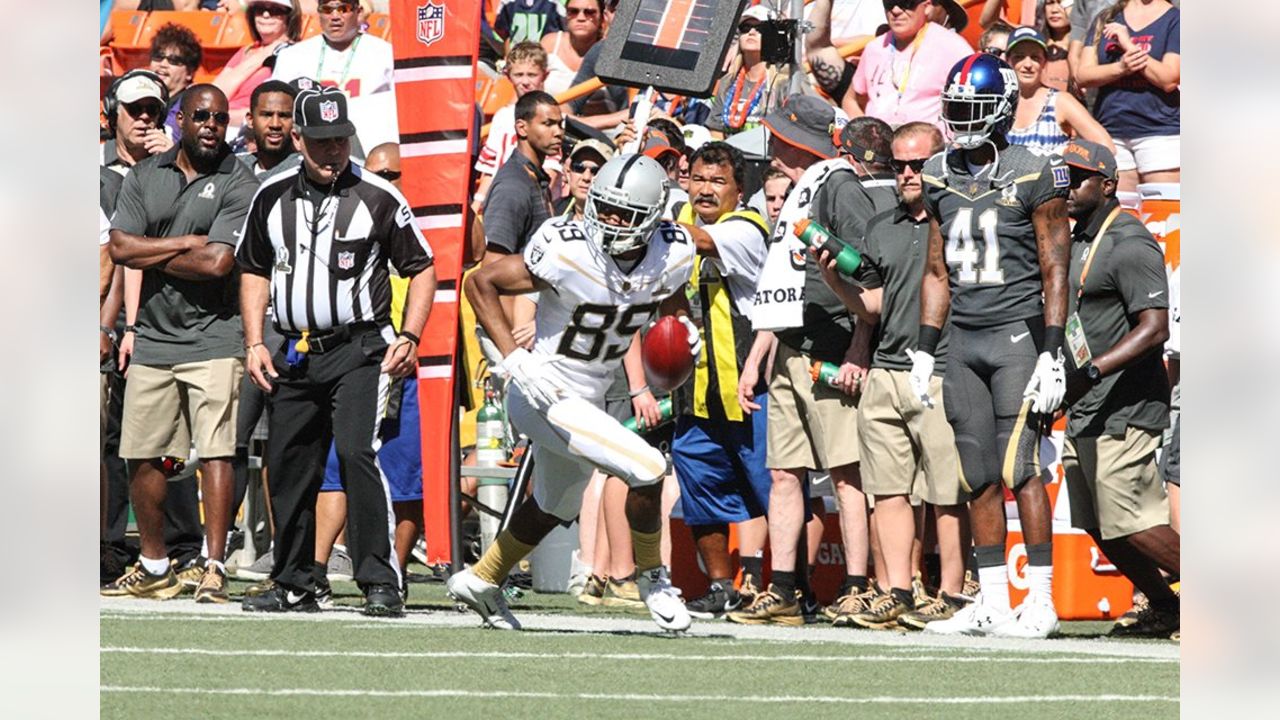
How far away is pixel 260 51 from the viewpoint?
12992mm

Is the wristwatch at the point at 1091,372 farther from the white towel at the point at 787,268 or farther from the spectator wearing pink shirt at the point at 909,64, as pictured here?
the spectator wearing pink shirt at the point at 909,64

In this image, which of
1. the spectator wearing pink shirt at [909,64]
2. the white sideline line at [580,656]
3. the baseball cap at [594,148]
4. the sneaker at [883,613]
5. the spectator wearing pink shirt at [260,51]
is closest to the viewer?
the white sideline line at [580,656]

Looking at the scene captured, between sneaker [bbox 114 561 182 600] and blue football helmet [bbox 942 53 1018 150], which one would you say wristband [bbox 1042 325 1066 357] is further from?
sneaker [bbox 114 561 182 600]

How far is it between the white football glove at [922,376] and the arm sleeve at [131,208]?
3.69m

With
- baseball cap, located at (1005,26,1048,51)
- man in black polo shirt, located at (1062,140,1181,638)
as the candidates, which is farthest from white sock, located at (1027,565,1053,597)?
baseball cap, located at (1005,26,1048,51)

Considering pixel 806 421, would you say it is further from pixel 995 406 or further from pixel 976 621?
pixel 976 621

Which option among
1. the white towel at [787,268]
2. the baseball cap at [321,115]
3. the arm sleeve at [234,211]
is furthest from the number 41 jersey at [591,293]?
the arm sleeve at [234,211]

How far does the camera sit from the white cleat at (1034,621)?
7.57m

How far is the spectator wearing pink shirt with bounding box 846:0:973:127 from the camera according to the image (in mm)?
10688

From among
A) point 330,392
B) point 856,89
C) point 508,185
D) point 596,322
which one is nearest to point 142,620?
point 330,392

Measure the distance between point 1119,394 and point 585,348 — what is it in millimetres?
2211

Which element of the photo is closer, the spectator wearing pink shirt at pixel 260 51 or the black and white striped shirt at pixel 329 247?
the black and white striped shirt at pixel 329 247
